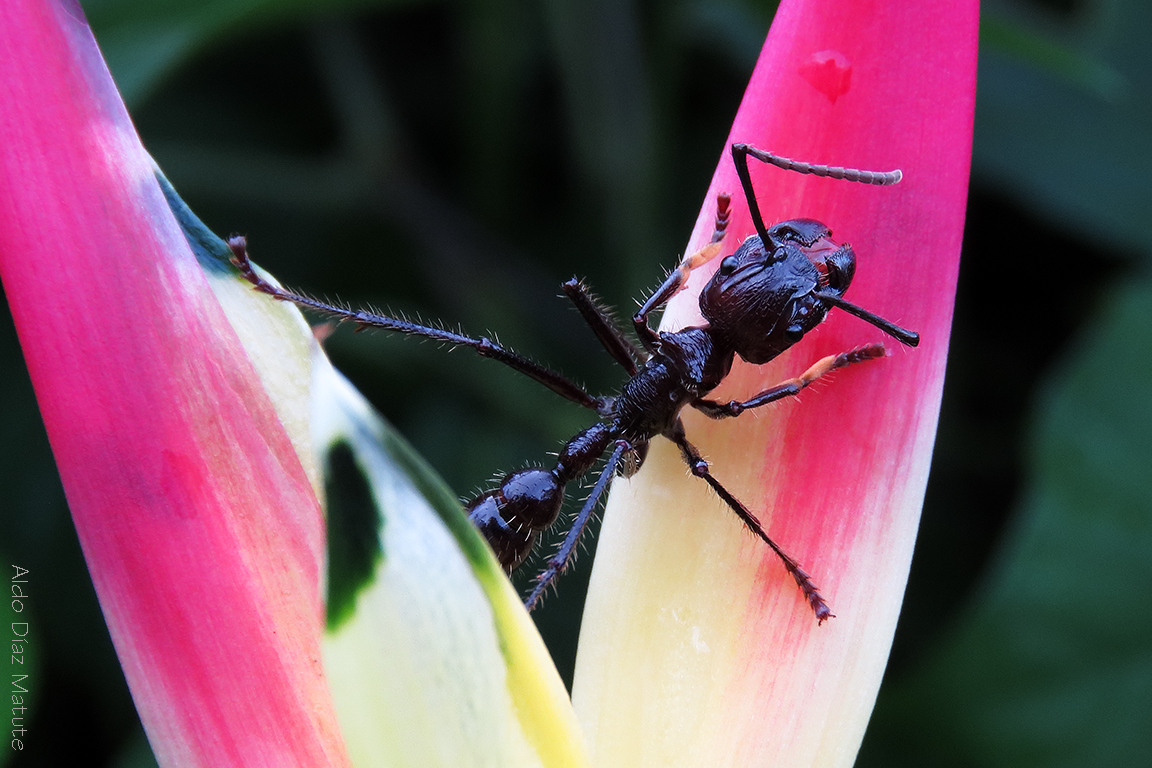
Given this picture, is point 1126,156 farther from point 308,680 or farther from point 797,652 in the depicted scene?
point 308,680

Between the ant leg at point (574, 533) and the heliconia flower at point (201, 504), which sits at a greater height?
the heliconia flower at point (201, 504)

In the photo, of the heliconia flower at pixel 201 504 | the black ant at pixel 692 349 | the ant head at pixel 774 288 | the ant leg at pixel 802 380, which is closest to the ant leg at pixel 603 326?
the black ant at pixel 692 349

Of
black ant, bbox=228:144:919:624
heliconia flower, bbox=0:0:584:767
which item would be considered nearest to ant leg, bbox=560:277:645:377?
black ant, bbox=228:144:919:624

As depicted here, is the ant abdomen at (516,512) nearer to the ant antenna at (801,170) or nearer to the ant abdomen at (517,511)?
the ant abdomen at (517,511)

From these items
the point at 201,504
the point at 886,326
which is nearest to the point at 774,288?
the point at 886,326

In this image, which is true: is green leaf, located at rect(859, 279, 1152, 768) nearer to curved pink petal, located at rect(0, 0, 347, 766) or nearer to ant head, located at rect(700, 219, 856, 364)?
ant head, located at rect(700, 219, 856, 364)
